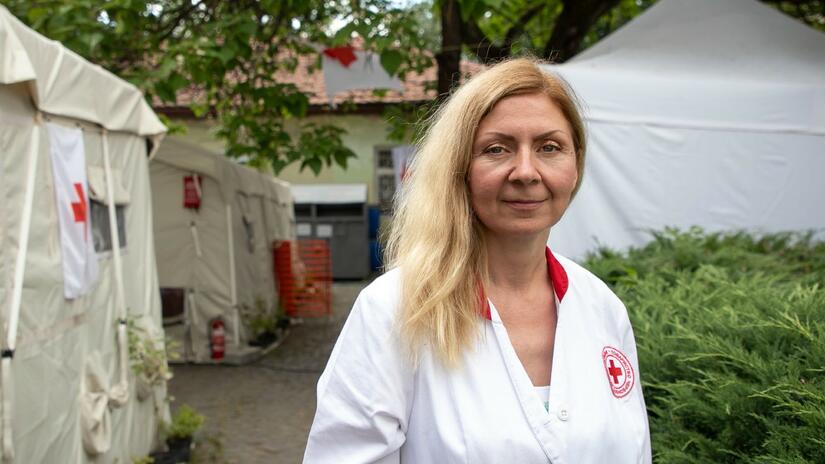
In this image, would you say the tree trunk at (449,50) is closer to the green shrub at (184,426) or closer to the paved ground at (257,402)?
the paved ground at (257,402)

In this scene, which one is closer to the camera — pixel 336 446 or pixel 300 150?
pixel 336 446

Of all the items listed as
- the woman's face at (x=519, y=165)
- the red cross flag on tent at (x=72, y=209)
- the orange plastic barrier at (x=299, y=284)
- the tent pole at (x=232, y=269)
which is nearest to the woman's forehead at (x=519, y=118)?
the woman's face at (x=519, y=165)

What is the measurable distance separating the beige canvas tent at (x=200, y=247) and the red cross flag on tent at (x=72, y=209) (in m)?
4.89

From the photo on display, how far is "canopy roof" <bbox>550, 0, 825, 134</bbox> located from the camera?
621 centimetres

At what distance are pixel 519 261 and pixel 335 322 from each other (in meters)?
11.9

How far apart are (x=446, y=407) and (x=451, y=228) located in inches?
14.8

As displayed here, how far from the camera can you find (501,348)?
1.60 meters

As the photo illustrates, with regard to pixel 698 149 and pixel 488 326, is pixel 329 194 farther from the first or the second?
pixel 488 326

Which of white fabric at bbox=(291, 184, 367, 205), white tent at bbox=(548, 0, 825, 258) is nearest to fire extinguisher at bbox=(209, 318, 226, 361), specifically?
white tent at bbox=(548, 0, 825, 258)

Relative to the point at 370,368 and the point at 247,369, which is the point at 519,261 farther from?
the point at 247,369

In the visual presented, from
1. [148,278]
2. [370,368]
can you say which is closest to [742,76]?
[148,278]

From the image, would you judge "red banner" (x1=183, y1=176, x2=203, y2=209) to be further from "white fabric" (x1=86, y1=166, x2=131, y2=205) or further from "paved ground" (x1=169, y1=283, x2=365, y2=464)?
"white fabric" (x1=86, y1=166, x2=131, y2=205)

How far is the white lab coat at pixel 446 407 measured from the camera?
1511 mm

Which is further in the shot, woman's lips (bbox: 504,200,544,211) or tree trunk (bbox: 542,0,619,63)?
tree trunk (bbox: 542,0,619,63)
